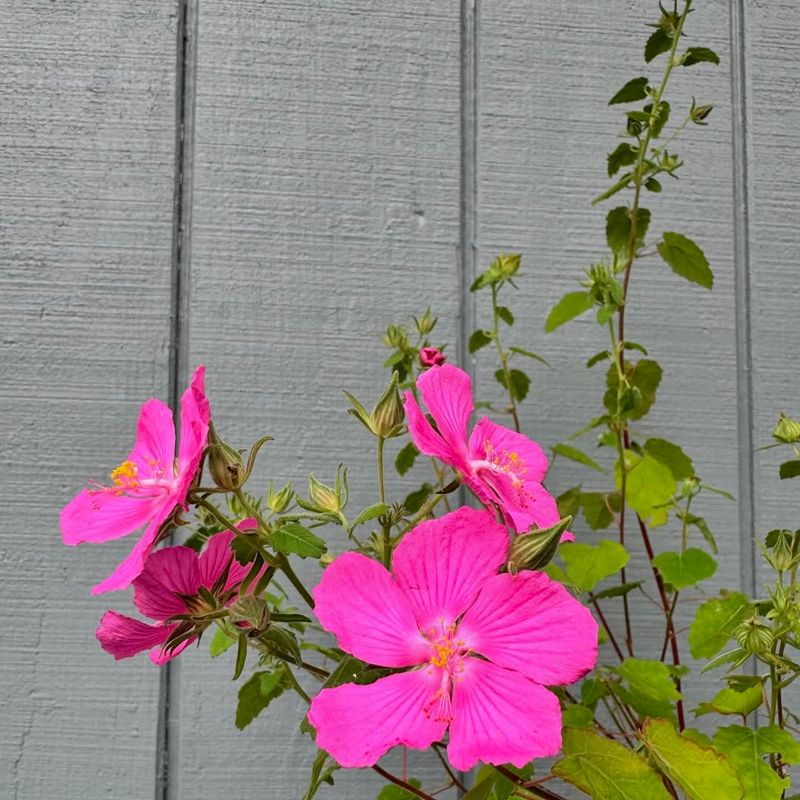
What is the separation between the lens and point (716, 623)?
0.52 meters

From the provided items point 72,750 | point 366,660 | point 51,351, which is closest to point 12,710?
point 72,750

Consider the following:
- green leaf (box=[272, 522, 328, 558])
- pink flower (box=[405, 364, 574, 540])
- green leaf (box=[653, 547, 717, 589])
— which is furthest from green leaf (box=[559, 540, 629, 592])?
green leaf (box=[272, 522, 328, 558])

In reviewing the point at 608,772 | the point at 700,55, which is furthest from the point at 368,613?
the point at 700,55

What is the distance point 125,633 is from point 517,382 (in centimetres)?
38

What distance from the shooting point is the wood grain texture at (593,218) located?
72 cm

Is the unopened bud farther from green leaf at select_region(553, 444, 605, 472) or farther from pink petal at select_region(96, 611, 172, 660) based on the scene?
green leaf at select_region(553, 444, 605, 472)

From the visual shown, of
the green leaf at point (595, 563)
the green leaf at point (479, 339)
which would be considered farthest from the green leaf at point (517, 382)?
the green leaf at point (595, 563)

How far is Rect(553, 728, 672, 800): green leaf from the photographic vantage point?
15.7 inches

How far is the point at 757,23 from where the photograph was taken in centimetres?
77

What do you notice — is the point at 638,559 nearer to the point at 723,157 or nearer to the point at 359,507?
the point at 359,507

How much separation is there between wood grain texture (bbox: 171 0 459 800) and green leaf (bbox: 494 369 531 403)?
6cm

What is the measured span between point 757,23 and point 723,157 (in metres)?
0.13

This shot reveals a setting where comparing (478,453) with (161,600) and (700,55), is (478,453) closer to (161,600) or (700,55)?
(161,600)

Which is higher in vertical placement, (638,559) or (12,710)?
(638,559)
